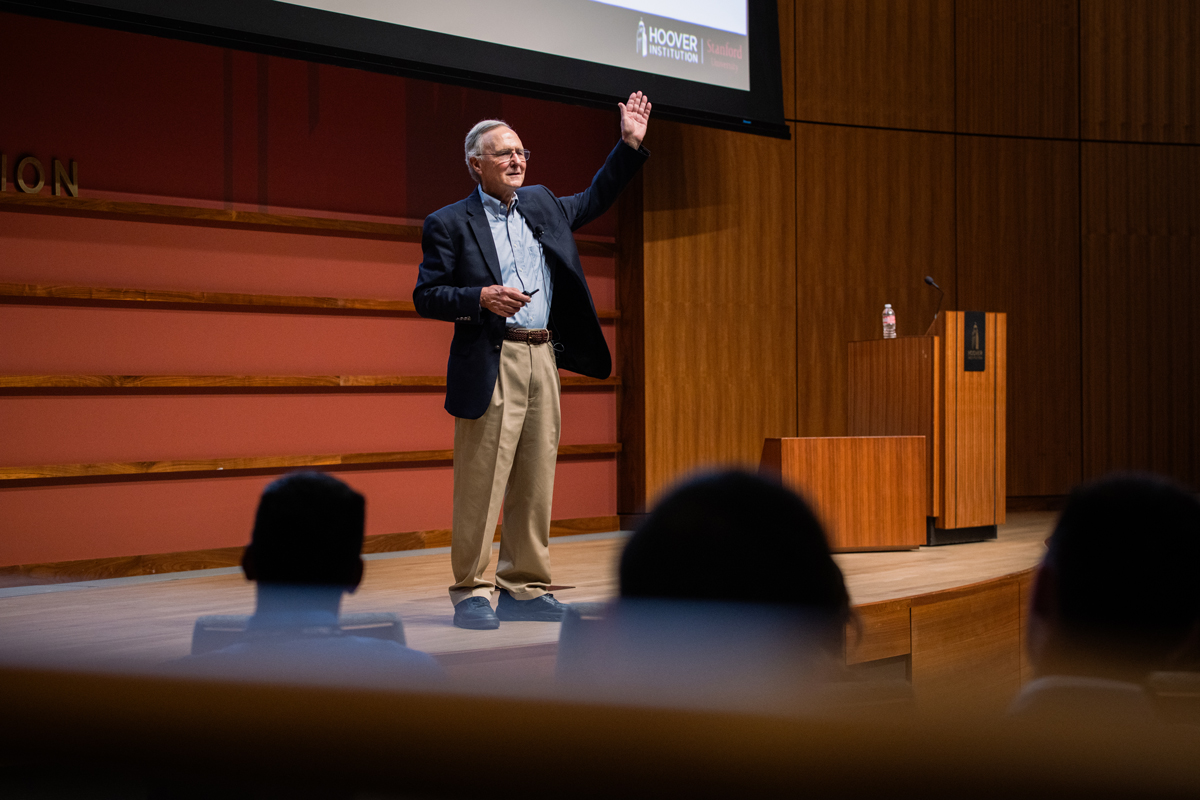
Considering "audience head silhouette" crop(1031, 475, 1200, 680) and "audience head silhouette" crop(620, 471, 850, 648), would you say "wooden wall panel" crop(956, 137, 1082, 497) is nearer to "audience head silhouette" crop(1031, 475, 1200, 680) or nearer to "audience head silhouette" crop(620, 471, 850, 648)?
"audience head silhouette" crop(1031, 475, 1200, 680)

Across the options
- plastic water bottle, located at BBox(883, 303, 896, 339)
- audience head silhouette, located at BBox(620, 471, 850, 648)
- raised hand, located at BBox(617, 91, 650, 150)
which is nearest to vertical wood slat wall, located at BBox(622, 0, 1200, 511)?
plastic water bottle, located at BBox(883, 303, 896, 339)

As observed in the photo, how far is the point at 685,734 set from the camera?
1.09 feet

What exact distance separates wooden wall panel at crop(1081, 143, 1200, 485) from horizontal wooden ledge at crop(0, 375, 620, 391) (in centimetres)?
305

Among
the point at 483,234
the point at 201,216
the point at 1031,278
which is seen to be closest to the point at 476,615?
the point at 483,234

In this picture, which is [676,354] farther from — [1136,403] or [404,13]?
[1136,403]

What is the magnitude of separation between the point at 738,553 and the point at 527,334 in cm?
202

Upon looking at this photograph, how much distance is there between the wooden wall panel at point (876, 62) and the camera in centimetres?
501

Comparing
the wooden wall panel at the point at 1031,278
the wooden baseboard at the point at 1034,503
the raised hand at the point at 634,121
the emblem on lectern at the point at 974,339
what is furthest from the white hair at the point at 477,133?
the wooden baseboard at the point at 1034,503

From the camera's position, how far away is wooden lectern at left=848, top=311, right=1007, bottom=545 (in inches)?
160

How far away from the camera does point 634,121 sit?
259 cm

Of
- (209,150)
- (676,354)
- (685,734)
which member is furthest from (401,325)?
(685,734)

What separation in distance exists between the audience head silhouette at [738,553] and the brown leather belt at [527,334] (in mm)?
1978

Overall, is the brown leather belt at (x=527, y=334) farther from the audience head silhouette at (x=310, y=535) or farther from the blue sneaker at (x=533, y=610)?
the audience head silhouette at (x=310, y=535)

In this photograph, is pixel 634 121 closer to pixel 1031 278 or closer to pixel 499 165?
pixel 499 165
